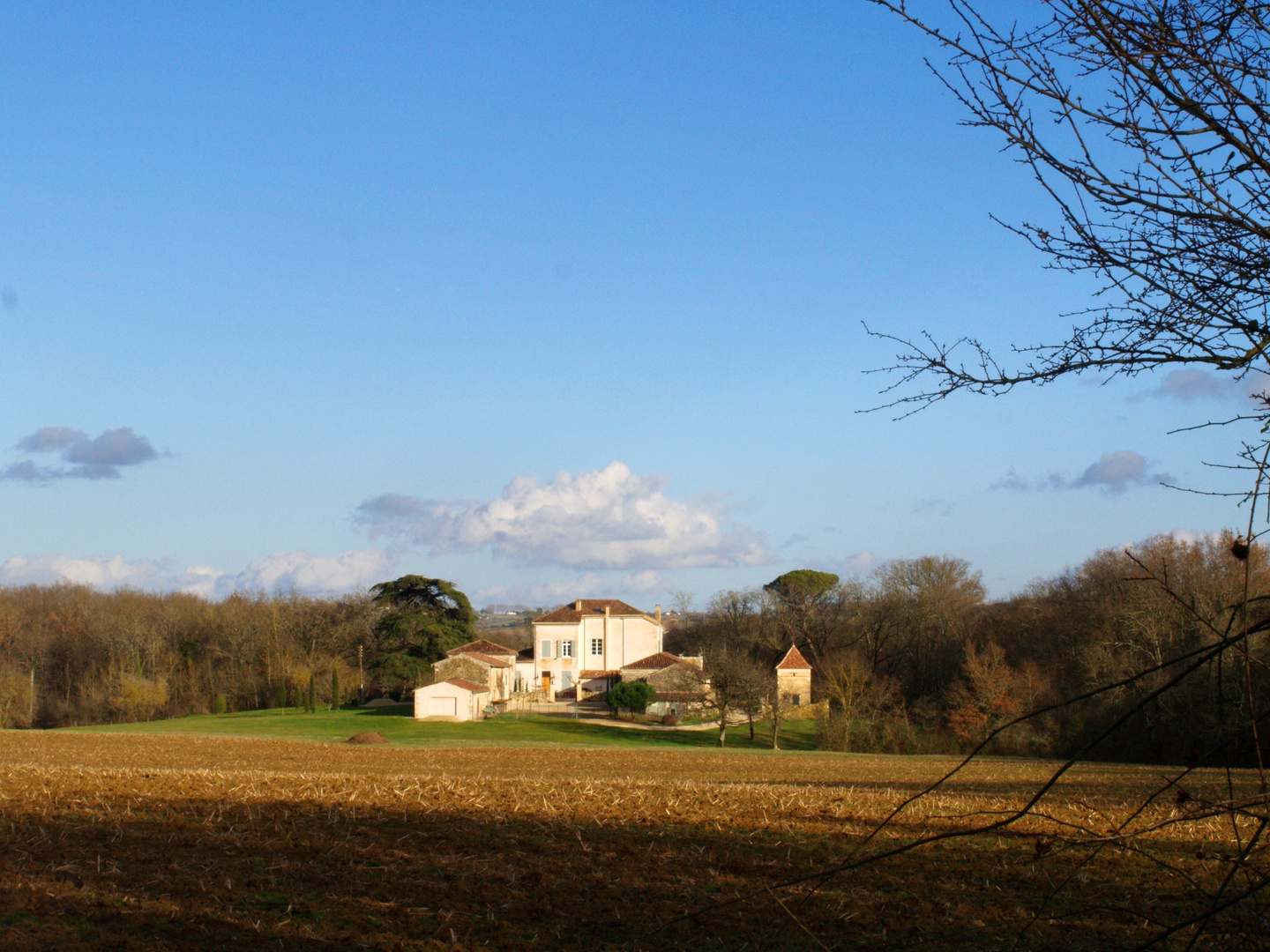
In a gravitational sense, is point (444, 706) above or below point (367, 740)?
below

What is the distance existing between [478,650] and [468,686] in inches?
329

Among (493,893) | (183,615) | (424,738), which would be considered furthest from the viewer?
(183,615)

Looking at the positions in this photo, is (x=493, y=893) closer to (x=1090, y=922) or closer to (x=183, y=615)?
(x=1090, y=922)

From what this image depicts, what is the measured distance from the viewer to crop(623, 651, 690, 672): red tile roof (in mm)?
66750

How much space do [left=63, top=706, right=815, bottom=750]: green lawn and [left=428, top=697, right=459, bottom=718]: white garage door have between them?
1580 millimetres

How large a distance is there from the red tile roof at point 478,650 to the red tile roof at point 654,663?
9.38m

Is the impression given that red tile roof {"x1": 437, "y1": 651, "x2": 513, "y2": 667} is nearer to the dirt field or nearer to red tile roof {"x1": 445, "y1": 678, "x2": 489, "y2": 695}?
red tile roof {"x1": 445, "y1": 678, "x2": 489, "y2": 695}

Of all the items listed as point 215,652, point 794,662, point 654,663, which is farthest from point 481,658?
point 215,652

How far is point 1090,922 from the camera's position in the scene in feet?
22.0

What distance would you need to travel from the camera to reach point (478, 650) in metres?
66.2

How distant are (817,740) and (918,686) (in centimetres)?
1557

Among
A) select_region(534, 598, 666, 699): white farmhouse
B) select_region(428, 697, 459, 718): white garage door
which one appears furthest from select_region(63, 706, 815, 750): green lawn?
select_region(534, 598, 666, 699): white farmhouse

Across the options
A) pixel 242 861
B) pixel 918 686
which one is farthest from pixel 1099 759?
pixel 242 861

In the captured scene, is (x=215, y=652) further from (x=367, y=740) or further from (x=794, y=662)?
(x=794, y=662)
